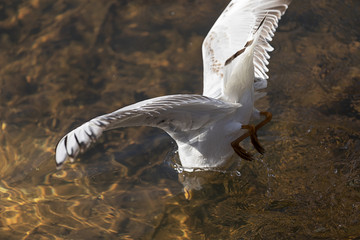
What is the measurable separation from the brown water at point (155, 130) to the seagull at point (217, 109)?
1.03ft

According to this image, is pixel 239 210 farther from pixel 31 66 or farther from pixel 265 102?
pixel 31 66

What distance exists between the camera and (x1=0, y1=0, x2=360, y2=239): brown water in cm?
291

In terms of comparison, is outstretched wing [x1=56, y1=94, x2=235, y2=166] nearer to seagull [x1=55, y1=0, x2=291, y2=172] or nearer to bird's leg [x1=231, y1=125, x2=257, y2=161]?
seagull [x1=55, y1=0, x2=291, y2=172]

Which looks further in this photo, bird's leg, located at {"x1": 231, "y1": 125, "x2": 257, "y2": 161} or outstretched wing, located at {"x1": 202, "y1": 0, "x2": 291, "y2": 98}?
outstretched wing, located at {"x1": 202, "y1": 0, "x2": 291, "y2": 98}

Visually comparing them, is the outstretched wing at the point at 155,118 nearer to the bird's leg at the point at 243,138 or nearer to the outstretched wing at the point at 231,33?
the bird's leg at the point at 243,138

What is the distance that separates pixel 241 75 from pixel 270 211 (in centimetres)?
89

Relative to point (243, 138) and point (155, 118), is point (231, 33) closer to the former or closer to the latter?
point (243, 138)

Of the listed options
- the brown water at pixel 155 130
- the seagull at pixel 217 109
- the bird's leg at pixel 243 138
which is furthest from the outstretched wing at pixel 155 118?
the brown water at pixel 155 130

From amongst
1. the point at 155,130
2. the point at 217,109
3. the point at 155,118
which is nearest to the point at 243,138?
the point at 217,109

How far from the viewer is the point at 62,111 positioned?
12.2 ft

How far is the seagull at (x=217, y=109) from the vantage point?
212 cm

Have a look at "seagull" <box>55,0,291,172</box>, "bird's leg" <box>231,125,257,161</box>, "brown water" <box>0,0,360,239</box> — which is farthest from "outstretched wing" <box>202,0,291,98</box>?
"brown water" <box>0,0,360,239</box>

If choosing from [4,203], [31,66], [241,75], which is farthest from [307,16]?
[4,203]

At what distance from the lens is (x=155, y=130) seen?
11.6ft
